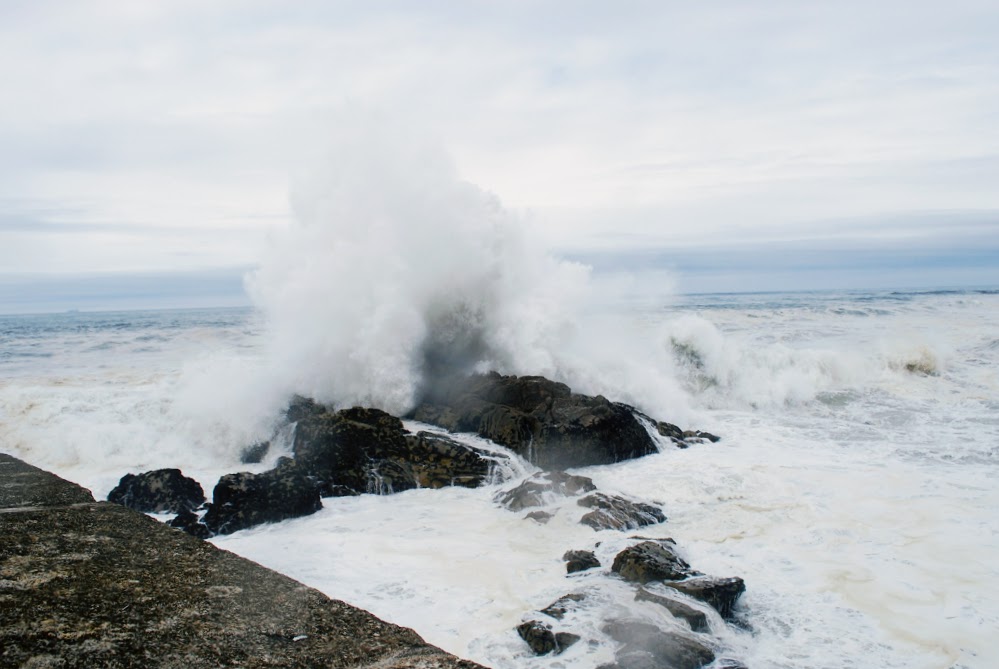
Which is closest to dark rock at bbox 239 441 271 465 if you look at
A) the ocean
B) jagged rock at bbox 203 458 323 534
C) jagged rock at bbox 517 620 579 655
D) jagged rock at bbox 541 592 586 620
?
the ocean

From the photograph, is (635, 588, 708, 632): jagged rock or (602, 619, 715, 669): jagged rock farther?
(635, 588, 708, 632): jagged rock

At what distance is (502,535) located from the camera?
6.63 m

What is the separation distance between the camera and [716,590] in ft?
16.1

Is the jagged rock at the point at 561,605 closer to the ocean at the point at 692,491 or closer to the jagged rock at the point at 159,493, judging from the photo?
the ocean at the point at 692,491

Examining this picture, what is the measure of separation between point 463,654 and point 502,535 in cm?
225

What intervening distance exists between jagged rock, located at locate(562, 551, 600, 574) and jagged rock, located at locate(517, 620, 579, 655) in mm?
1053

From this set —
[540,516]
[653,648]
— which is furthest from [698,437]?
[653,648]

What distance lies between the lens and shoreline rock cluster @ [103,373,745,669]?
4613 mm

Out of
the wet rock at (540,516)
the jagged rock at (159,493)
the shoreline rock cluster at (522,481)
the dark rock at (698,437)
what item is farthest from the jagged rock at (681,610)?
the dark rock at (698,437)

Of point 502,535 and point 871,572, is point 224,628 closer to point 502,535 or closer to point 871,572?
point 502,535

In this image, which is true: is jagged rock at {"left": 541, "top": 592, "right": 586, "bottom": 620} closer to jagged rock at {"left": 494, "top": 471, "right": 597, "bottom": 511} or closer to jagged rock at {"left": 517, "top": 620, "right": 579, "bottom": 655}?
jagged rock at {"left": 517, "top": 620, "right": 579, "bottom": 655}

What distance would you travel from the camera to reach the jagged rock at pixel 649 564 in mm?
5227

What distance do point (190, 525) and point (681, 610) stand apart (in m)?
4.42

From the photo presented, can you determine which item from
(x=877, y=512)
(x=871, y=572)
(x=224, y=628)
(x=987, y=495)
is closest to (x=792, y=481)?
(x=877, y=512)
